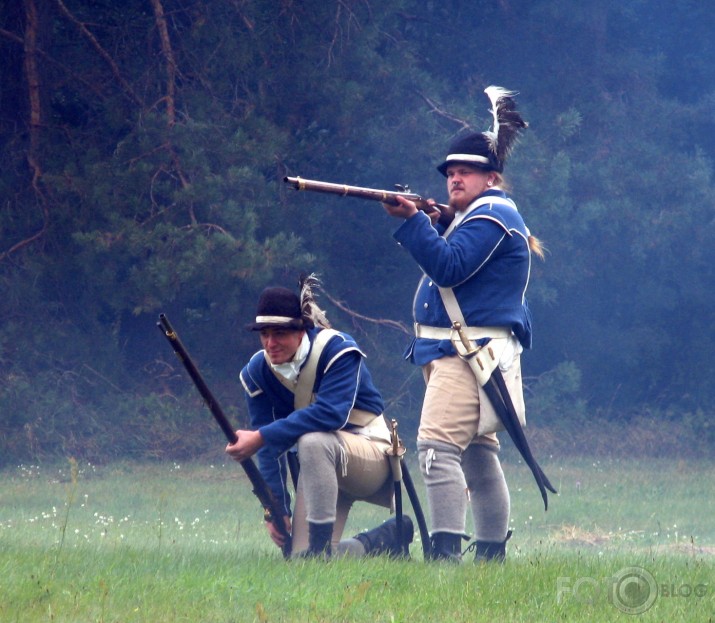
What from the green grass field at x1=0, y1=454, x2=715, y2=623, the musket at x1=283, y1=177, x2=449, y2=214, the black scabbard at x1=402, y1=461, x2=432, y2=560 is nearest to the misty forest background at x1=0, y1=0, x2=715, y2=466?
the green grass field at x1=0, y1=454, x2=715, y2=623

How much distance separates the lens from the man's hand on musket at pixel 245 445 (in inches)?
201

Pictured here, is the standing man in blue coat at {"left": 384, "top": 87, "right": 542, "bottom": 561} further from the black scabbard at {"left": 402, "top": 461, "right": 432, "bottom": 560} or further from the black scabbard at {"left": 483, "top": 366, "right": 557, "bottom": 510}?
the black scabbard at {"left": 402, "top": 461, "right": 432, "bottom": 560}

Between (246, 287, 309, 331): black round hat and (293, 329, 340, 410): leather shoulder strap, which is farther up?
(246, 287, 309, 331): black round hat

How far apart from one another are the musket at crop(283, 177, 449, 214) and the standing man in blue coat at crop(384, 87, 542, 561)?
5cm

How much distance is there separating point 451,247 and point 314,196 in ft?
31.7

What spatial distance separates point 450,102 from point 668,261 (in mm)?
4283

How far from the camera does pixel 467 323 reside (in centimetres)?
523

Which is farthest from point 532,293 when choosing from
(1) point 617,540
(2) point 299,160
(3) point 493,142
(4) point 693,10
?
(3) point 493,142

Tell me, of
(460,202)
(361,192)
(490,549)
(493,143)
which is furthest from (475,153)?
(490,549)

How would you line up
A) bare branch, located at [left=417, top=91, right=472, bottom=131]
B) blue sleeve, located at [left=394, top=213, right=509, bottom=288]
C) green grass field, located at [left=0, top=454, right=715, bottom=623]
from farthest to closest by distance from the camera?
bare branch, located at [left=417, top=91, right=472, bottom=131] < blue sleeve, located at [left=394, top=213, right=509, bottom=288] < green grass field, located at [left=0, top=454, right=715, bottom=623]

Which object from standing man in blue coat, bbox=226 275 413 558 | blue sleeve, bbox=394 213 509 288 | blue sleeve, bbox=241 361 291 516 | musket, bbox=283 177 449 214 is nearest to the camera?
musket, bbox=283 177 449 214

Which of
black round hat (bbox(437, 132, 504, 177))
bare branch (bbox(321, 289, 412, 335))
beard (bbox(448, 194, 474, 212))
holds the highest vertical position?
black round hat (bbox(437, 132, 504, 177))

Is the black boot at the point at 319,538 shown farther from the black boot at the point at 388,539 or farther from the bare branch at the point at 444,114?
the bare branch at the point at 444,114

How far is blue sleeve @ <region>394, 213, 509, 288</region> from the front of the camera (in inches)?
199
